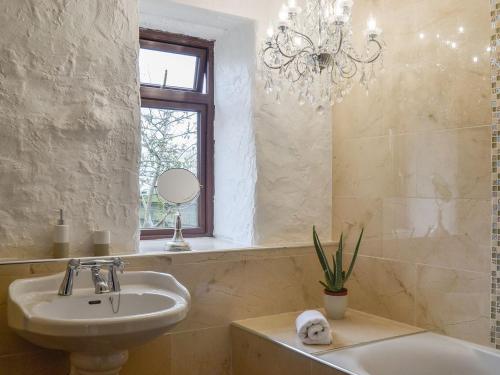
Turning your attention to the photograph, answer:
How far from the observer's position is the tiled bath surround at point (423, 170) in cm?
205

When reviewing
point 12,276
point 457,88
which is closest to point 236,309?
point 12,276

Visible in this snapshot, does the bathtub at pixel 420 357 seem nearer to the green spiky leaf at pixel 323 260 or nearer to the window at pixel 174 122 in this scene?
the green spiky leaf at pixel 323 260

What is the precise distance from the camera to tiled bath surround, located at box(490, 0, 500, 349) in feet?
6.44

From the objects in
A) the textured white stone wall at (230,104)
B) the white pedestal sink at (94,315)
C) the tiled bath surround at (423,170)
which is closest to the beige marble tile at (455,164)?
the tiled bath surround at (423,170)

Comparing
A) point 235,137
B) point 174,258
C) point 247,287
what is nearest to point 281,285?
point 247,287

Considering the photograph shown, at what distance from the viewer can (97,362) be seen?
1683mm

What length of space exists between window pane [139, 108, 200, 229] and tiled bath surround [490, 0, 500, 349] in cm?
160

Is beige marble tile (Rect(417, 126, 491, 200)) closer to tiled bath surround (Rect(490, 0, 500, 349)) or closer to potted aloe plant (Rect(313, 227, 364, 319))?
tiled bath surround (Rect(490, 0, 500, 349))

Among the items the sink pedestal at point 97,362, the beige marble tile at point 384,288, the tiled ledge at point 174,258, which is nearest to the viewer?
the sink pedestal at point 97,362

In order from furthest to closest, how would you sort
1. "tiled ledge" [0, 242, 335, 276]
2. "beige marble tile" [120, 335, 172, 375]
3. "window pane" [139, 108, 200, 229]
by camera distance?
1. "window pane" [139, 108, 200, 229]
2. "beige marble tile" [120, 335, 172, 375]
3. "tiled ledge" [0, 242, 335, 276]

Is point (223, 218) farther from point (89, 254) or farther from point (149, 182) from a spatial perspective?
point (89, 254)

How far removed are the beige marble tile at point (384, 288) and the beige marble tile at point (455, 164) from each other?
1.34 ft

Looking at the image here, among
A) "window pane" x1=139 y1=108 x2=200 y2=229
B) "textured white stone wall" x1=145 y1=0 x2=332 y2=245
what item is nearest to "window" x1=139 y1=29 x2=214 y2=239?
"window pane" x1=139 y1=108 x2=200 y2=229

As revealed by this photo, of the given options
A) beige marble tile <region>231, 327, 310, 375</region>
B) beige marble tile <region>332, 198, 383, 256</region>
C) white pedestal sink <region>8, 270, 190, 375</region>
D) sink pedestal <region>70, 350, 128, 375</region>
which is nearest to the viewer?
white pedestal sink <region>8, 270, 190, 375</region>
